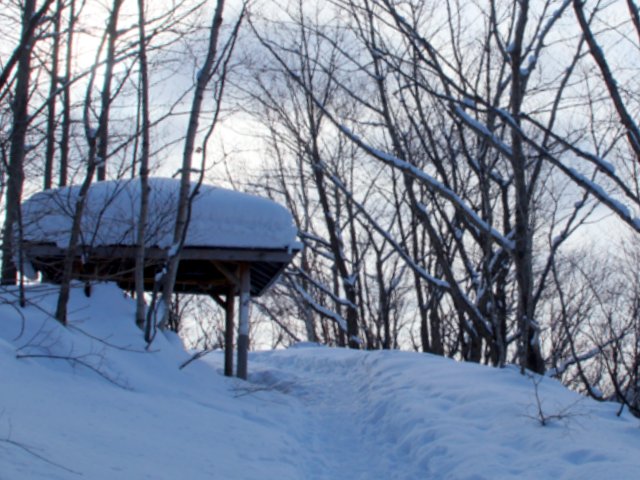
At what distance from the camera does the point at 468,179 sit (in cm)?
1872

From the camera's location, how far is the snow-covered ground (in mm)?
4098

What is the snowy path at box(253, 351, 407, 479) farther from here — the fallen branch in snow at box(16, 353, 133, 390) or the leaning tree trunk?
the leaning tree trunk

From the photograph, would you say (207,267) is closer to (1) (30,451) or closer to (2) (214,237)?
(2) (214,237)

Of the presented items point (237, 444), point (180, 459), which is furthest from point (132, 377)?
point (180, 459)

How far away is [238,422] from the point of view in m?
6.41

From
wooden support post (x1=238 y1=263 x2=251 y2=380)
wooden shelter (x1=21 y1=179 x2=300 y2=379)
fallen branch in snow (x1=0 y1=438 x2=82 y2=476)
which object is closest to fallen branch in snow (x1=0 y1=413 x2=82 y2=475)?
fallen branch in snow (x1=0 y1=438 x2=82 y2=476)

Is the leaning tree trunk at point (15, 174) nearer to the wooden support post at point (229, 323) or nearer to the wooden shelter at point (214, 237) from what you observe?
the wooden shelter at point (214, 237)

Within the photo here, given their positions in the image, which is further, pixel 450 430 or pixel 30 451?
pixel 450 430

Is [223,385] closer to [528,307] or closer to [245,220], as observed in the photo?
[245,220]

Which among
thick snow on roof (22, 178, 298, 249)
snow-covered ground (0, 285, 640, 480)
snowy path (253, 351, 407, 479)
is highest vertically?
thick snow on roof (22, 178, 298, 249)

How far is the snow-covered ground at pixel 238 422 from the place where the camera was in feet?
13.4

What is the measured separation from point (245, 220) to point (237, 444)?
5849 mm

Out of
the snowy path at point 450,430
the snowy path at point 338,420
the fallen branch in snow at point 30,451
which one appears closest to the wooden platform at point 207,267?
the snowy path at point 338,420

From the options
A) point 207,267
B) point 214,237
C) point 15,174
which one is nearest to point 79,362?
point 15,174
